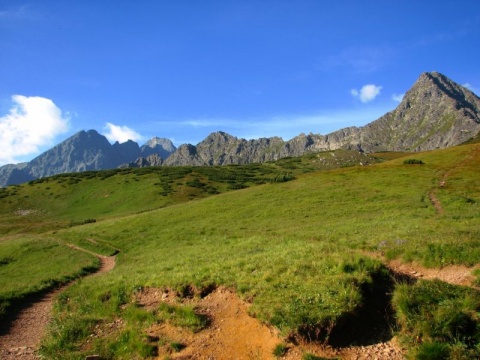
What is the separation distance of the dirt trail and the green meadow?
81 cm

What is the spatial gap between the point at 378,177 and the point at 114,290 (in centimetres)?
4578

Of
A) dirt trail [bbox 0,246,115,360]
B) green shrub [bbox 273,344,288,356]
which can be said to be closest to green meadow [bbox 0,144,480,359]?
green shrub [bbox 273,344,288,356]

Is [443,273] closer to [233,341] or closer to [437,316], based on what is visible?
[437,316]

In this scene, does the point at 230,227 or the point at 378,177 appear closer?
the point at 230,227

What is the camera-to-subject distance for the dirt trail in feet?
42.7

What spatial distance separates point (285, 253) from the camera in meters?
19.2

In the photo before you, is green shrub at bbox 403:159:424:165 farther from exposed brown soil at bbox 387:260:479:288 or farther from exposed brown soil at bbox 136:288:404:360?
exposed brown soil at bbox 136:288:404:360

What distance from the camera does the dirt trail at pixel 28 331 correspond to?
13.0m

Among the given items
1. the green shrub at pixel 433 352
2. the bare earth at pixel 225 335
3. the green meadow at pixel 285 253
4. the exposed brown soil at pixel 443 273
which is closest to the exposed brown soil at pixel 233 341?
the bare earth at pixel 225 335

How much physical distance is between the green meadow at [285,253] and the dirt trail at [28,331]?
813mm

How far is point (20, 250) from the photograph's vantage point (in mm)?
39062

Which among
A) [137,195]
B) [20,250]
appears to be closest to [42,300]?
[20,250]

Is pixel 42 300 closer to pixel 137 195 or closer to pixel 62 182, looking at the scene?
pixel 137 195

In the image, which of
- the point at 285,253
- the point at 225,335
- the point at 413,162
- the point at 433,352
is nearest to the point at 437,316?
the point at 433,352
